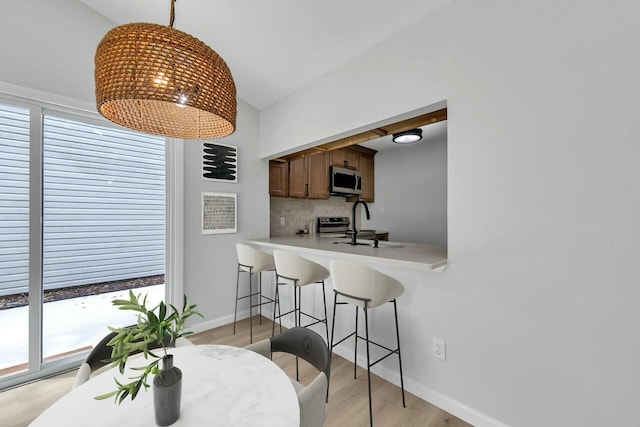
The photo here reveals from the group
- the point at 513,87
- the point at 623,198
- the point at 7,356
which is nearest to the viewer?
the point at 623,198

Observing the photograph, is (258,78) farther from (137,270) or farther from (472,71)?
(137,270)

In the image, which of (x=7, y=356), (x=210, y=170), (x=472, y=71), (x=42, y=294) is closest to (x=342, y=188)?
(x=210, y=170)

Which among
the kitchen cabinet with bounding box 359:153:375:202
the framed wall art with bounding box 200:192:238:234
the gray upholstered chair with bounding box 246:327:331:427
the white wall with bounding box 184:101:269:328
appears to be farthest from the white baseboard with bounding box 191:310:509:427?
the kitchen cabinet with bounding box 359:153:375:202

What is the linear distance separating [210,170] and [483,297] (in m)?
2.72

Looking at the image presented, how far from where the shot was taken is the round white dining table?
753 millimetres

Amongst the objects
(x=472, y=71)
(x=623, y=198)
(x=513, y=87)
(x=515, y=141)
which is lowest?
(x=623, y=198)

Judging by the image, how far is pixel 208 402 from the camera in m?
0.84

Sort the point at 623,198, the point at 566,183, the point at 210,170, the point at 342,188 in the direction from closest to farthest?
the point at 623,198
the point at 566,183
the point at 210,170
the point at 342,188

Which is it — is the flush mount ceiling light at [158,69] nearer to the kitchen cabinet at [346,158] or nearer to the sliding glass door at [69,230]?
the sliding glass door at [69,230]

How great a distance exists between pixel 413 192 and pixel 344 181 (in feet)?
3.96

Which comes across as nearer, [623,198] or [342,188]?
[623,198]

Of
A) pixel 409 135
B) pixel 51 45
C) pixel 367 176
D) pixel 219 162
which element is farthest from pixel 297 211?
pixel 51 45

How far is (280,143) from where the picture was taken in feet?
9.82

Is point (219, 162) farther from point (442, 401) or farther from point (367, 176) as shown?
point (442, 401)
